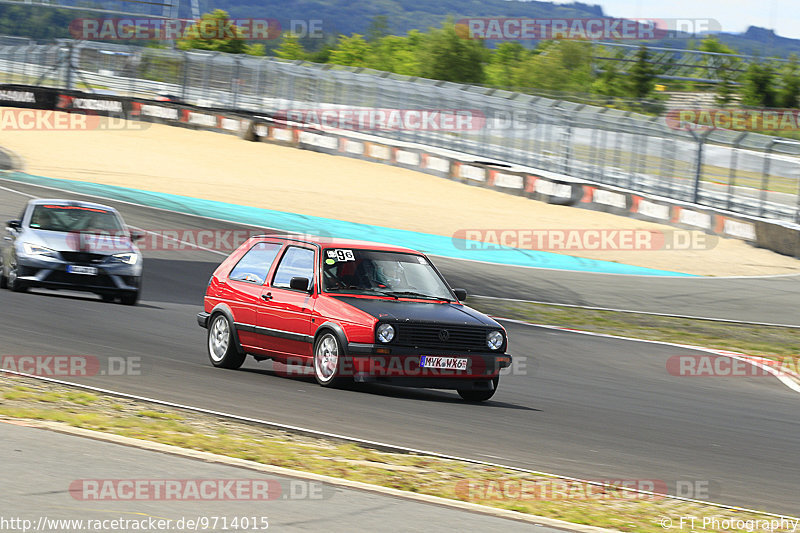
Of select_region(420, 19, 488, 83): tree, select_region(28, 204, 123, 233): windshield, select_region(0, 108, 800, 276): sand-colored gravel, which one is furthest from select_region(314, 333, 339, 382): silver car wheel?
select_region(420, 19, 488, 83): tree

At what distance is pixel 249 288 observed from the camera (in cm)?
1143

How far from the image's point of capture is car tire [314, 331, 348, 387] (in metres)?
10.0

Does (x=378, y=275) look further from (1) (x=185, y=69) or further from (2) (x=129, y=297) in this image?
(1) (x=185, y=69)

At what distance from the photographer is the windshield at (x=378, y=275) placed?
35.0ft

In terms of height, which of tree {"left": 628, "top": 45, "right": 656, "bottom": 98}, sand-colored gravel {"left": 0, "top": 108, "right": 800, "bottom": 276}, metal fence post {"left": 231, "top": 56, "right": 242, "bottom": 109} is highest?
tree {"left": 628, "top": 45, "right": 656, "bottom": 98}

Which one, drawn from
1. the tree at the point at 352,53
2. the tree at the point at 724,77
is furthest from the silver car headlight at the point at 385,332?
the tree at the point at 352,53

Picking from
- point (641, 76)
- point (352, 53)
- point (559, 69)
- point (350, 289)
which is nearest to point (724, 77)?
point (641, 76)

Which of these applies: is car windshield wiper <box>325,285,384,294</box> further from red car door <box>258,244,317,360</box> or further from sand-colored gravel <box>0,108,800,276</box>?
sand-colored gravel <box>0,108,800,276</box>

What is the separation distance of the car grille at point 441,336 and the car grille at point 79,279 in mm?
7486

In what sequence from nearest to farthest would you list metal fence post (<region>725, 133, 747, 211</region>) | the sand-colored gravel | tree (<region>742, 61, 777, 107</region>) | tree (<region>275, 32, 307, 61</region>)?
1. the sand-colored gravel
2. metal fence post (<region>725, 133, 747, 211</region>)
3. tree (<region>742, 61, 777, 107</region>)
4. tree (<region>275, 32, 307, 61</region>)

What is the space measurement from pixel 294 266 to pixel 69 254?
5988 millimetres

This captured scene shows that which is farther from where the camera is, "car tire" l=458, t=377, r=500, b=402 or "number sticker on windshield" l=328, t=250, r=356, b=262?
"number sticker on windshield" l=328, t=250, r=356, b=262

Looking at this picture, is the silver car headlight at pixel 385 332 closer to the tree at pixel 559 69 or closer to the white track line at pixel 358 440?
the white track line at pixel 358 440

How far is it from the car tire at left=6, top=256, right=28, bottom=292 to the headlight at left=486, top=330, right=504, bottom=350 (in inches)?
326
